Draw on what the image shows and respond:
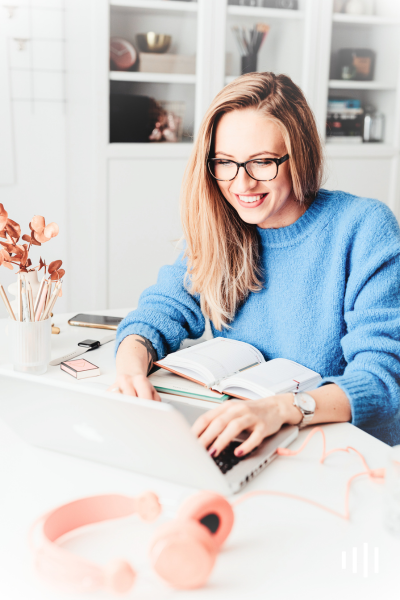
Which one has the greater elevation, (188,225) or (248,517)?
(188,225)

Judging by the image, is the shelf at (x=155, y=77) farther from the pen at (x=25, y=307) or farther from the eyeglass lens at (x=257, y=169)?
the pen at (x=25, y=307)

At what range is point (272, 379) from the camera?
1.07m

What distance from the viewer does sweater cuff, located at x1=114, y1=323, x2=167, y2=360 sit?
1.25 metres

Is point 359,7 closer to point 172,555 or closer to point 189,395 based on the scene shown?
point 189,395

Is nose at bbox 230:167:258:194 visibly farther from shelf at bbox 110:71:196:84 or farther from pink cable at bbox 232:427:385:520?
shelf at bbox 110:71:196:84

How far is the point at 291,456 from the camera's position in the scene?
846 millimetres

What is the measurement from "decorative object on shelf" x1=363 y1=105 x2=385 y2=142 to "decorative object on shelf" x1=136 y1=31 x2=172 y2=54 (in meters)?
1.19

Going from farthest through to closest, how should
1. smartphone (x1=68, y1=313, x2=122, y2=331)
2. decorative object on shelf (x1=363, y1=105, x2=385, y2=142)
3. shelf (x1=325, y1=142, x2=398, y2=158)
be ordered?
decorative object on shelf (x1=363, y1=105, x2=385, y2=142) → shelf (x1=325, y1=142, x2=398, y2=158) → smartphone (x1=68, y1=313, x2=122, y2=331)

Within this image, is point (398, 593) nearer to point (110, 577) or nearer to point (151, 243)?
point (110, 577)

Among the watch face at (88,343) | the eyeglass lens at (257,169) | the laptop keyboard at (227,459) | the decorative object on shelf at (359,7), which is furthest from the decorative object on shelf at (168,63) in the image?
the laptop keyboard at (227,459)

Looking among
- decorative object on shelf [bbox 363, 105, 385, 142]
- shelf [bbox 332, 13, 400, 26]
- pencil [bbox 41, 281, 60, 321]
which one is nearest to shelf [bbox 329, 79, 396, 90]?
decorative object on shelf [bbox 363, 105, 385, 142]

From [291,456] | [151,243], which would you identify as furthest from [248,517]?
[151,243]

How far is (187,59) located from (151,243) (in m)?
0.95

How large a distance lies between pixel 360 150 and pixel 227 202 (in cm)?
209
